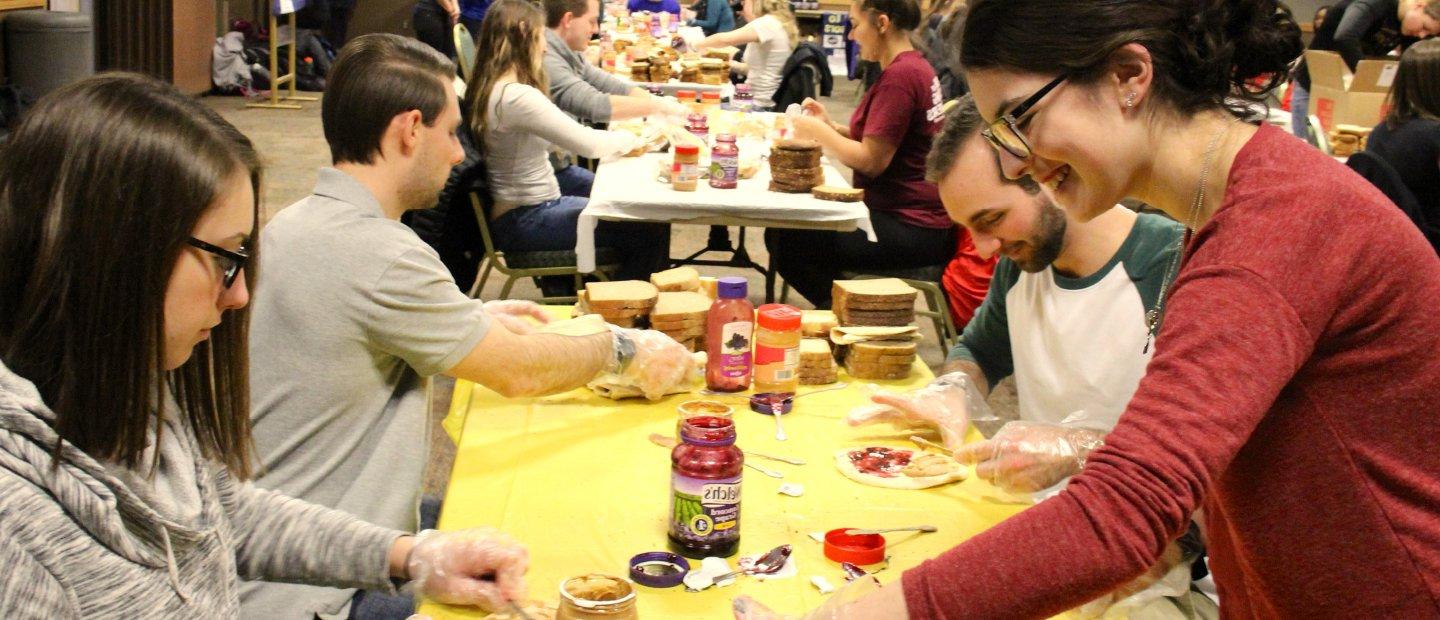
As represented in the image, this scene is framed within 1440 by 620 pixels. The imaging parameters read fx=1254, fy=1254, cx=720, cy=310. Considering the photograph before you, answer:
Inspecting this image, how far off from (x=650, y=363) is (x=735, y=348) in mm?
191

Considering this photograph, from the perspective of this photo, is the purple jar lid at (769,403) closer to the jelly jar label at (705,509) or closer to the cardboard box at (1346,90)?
the jelly jar label at (705,509)

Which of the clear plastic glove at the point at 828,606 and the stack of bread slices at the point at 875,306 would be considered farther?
the stack of bread slices at the point at 875,306

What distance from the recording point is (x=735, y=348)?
275 cm

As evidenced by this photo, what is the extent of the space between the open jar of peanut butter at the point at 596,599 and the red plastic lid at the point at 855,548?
454 millimetres

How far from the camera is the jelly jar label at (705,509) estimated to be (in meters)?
1.88

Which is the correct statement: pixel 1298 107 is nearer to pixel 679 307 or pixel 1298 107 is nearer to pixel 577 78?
pixel 577 78

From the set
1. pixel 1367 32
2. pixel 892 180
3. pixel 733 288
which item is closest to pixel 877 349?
pixel 733 288

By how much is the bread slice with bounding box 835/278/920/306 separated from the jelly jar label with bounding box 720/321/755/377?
34cm

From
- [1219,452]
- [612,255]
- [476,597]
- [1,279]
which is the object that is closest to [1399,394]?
[1219,452]

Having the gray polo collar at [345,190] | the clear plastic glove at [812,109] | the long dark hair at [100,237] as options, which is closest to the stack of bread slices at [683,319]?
the gray polo collar at [345,190]

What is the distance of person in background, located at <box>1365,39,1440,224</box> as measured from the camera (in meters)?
4.96

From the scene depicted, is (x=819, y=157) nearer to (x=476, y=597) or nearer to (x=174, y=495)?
(x=476, y=597)

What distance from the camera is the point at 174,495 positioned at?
1.46m

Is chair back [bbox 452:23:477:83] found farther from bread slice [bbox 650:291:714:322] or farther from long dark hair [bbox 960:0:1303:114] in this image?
long dark hair [bbox 960:0:1303:114]
